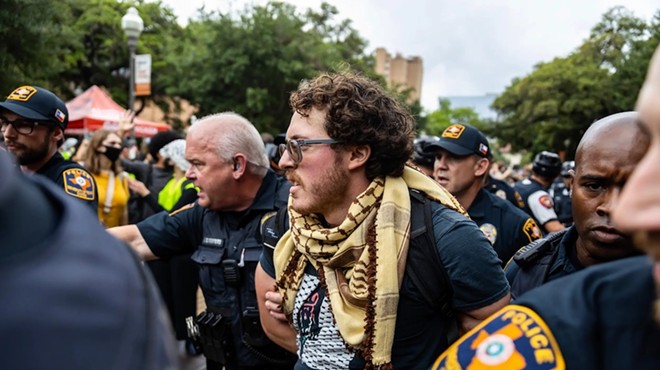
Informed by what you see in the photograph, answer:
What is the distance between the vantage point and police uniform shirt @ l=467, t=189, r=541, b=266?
4.19 m

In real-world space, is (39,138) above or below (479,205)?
above

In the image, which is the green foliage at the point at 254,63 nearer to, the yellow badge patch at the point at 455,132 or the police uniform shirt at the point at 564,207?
the police uniform shirt at the point at 564,207

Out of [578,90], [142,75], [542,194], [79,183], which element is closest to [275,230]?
[79,183]

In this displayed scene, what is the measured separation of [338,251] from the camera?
7.29 ft

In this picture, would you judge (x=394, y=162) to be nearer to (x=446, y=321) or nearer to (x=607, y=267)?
(x=446, y=321)

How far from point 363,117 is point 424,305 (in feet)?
2.53

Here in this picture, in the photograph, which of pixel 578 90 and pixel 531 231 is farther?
pixel 578 90

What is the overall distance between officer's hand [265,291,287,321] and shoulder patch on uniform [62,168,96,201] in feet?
5.51

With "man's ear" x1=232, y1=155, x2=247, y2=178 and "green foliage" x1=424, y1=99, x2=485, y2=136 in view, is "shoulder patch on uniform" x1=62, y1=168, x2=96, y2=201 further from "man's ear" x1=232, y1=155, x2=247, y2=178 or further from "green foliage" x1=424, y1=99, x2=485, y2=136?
"green foliage" x1=424, y1=99, x2=485, y2=136

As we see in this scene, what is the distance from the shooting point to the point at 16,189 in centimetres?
83

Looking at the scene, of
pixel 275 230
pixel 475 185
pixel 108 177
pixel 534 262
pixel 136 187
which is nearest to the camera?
pixel 534 262

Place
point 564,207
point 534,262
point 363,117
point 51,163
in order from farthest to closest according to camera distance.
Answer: point 564,207, point 51,163, point 534,262, point 363,117

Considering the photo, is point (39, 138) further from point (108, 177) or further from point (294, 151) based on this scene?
point (294, 151)

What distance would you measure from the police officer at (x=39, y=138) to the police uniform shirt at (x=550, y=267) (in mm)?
2613
